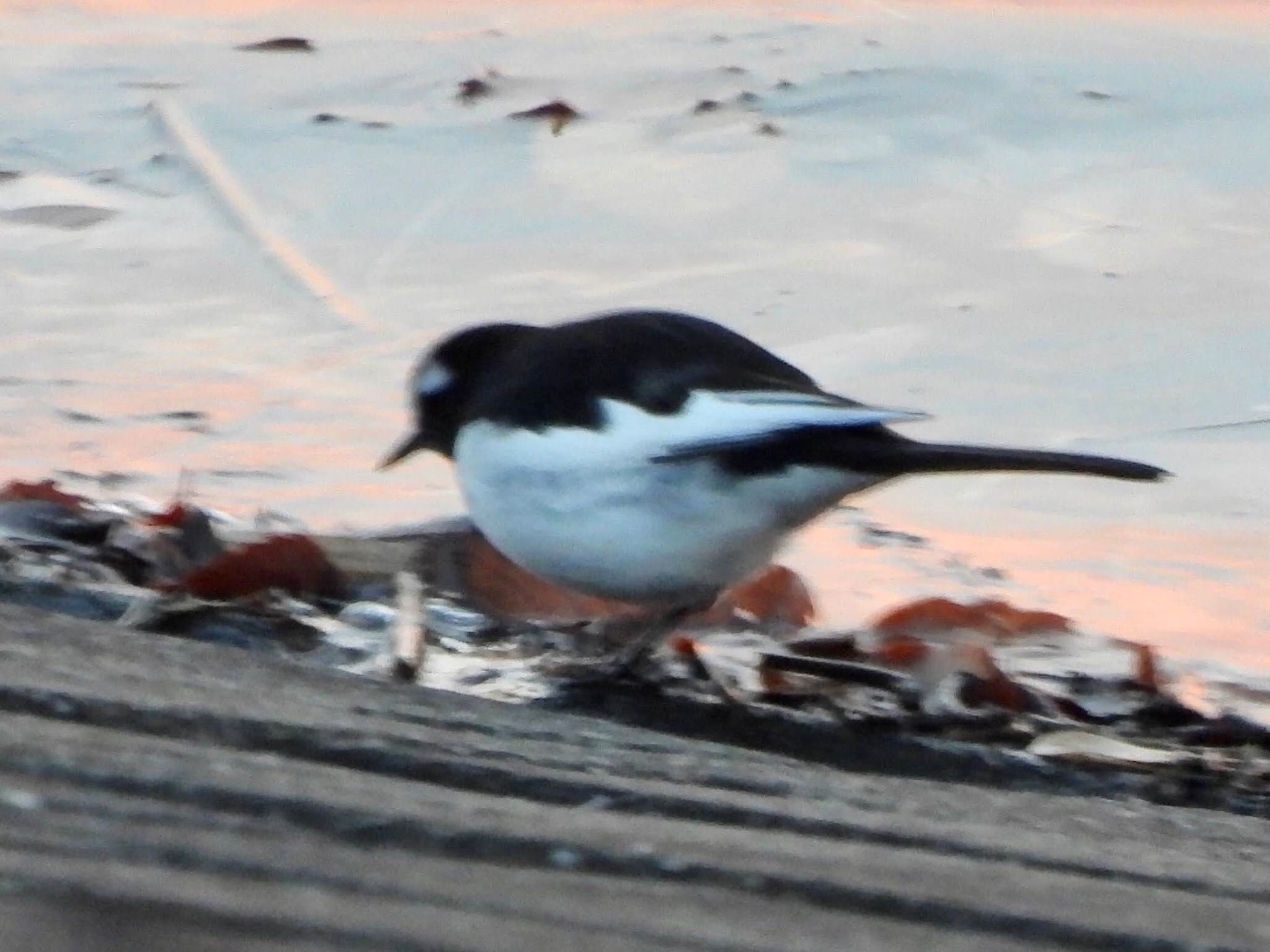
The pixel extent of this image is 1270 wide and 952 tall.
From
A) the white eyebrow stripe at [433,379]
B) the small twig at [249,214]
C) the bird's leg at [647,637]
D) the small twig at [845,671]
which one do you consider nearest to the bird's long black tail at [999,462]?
the small twig at [845,671]

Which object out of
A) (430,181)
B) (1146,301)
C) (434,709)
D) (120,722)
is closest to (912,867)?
(120,722)

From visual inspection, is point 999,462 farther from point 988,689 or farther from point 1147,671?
point 1147,671

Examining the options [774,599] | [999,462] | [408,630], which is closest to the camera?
[999,462]

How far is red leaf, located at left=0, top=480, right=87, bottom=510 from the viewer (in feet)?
11.3

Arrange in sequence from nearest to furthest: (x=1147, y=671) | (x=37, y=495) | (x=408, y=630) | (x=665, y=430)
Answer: (x=408, y=630) < (x=665, y=430) < (x=1147, y=671) < (x=37, y=495)

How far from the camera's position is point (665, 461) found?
9.52 ft

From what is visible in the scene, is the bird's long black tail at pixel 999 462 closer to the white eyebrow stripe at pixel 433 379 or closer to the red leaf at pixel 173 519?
the white eyebrow stripe at pixel 433 379

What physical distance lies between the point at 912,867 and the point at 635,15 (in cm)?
561

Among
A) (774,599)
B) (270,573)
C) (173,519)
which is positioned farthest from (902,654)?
(173,519)

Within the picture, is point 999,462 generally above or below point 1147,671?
above

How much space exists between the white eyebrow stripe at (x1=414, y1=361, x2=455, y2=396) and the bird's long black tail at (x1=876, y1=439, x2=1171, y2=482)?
36.4 inches

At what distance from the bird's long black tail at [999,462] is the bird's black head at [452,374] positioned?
842 mm

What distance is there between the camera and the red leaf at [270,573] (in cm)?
297

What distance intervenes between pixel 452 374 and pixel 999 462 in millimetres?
1124
